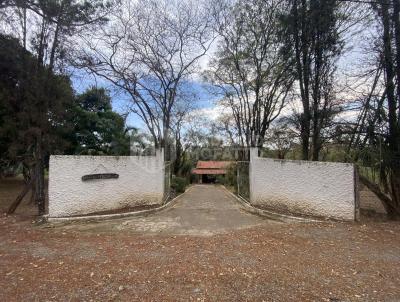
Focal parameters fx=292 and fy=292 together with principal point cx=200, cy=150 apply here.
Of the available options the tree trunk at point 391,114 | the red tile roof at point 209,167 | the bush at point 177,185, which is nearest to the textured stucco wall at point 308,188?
the tree trunk at point 391,114

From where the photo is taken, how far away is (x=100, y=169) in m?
8.87

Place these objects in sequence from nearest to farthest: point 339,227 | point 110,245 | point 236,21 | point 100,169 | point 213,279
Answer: point 213,279 → point 110,245 → point 339,227 → point 100,169 → point 236,21

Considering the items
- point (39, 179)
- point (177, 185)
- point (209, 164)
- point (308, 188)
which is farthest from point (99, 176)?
point (209, 164)

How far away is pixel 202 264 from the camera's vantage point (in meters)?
4.86

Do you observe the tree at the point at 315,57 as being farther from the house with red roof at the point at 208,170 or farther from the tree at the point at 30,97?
the house with red roof at the point at 208,170

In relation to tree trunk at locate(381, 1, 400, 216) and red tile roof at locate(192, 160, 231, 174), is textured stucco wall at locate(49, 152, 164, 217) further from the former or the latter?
red tile roof at locate(192, 160, 231, 174)

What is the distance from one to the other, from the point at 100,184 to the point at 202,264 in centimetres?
515

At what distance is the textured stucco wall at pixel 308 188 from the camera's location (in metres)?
7.86

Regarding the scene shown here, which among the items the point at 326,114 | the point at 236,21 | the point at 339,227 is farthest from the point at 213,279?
the point at 236,21

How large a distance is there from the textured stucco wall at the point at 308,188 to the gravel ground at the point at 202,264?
2.42 feet

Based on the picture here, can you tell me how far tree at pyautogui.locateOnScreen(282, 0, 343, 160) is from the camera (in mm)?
10203

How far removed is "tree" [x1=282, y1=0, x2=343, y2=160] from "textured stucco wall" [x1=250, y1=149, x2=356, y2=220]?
7.18 feet

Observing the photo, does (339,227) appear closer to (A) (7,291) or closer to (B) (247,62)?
(A) (7,291)

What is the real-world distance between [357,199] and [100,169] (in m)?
7.35
